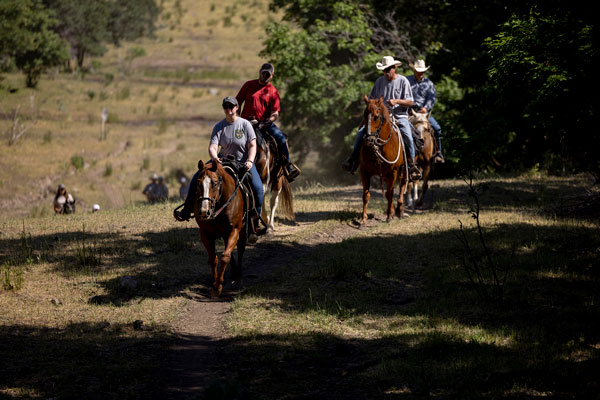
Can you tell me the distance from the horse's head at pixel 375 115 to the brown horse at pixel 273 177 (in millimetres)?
2026

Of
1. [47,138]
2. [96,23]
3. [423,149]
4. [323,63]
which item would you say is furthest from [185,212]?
[96,23]

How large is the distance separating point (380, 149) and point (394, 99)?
45.1 inches

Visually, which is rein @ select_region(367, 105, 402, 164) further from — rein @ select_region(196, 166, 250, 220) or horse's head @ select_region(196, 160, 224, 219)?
Result: horse's head @ select_region(196, 160, 224, 219)

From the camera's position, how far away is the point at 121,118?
1725 inches

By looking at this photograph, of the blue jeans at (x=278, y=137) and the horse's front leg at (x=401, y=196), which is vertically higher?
the blue jeans at (x=278, y=137)

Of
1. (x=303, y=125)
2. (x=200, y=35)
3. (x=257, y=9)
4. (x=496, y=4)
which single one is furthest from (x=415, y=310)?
(x=257, y=9)

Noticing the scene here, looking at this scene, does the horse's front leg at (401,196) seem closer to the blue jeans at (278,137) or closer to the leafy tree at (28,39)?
the blue jeans at (278,137)

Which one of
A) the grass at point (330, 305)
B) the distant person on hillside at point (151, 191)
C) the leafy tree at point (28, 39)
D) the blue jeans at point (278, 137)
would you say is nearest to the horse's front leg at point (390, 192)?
the grass at point (330, 305)

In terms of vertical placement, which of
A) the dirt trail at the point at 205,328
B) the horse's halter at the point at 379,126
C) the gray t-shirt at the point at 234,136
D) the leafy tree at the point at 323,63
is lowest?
the dirt trail at the point at 205,328

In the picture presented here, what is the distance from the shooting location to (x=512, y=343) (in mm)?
7691

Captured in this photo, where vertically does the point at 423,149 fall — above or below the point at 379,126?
below

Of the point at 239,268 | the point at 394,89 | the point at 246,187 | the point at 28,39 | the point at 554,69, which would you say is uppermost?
the point at 28,39

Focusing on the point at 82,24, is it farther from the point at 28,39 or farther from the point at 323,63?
the point at 323,63

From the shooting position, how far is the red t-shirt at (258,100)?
13570 millimetres
